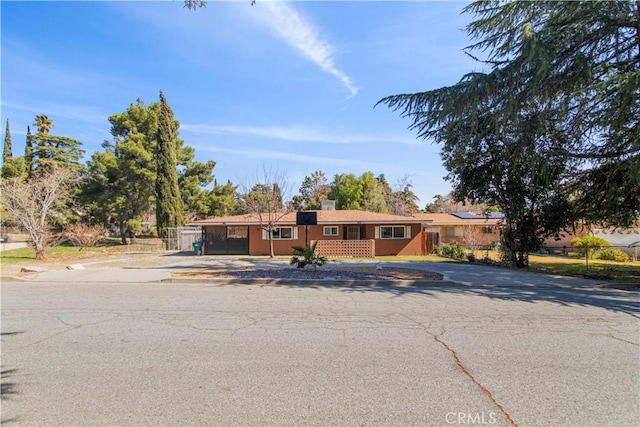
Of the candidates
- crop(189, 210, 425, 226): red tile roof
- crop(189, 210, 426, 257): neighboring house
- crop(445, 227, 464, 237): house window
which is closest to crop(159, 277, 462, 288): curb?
crop(189, 210, 426, 257): neighboring house

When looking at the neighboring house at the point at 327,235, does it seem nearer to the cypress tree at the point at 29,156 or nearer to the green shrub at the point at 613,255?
the green shrub at the point at 613,255

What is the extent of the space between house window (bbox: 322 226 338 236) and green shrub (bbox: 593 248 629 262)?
664 inches

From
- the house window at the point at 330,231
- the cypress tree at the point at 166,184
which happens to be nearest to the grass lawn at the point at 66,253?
the cypress tree at the point at 166,184

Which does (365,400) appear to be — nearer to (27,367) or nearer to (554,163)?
(27,367)

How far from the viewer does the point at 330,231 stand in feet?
92.1

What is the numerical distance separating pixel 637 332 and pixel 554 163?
10.6 m

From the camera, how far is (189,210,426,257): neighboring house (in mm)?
26812

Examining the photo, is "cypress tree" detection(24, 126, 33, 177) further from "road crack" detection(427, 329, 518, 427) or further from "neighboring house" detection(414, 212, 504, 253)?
"road crack" detection(427, 329, 518, 427)

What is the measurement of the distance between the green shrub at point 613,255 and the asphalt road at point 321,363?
57.4 feet

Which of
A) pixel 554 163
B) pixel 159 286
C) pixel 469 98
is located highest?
pixel 469 98

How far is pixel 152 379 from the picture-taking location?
4.01 metres

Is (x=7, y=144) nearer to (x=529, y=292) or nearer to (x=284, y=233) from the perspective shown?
(x=284, y=233)

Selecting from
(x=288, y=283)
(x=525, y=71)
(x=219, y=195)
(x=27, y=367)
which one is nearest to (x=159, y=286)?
(x=288, y=283)

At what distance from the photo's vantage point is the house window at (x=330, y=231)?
2800cm
